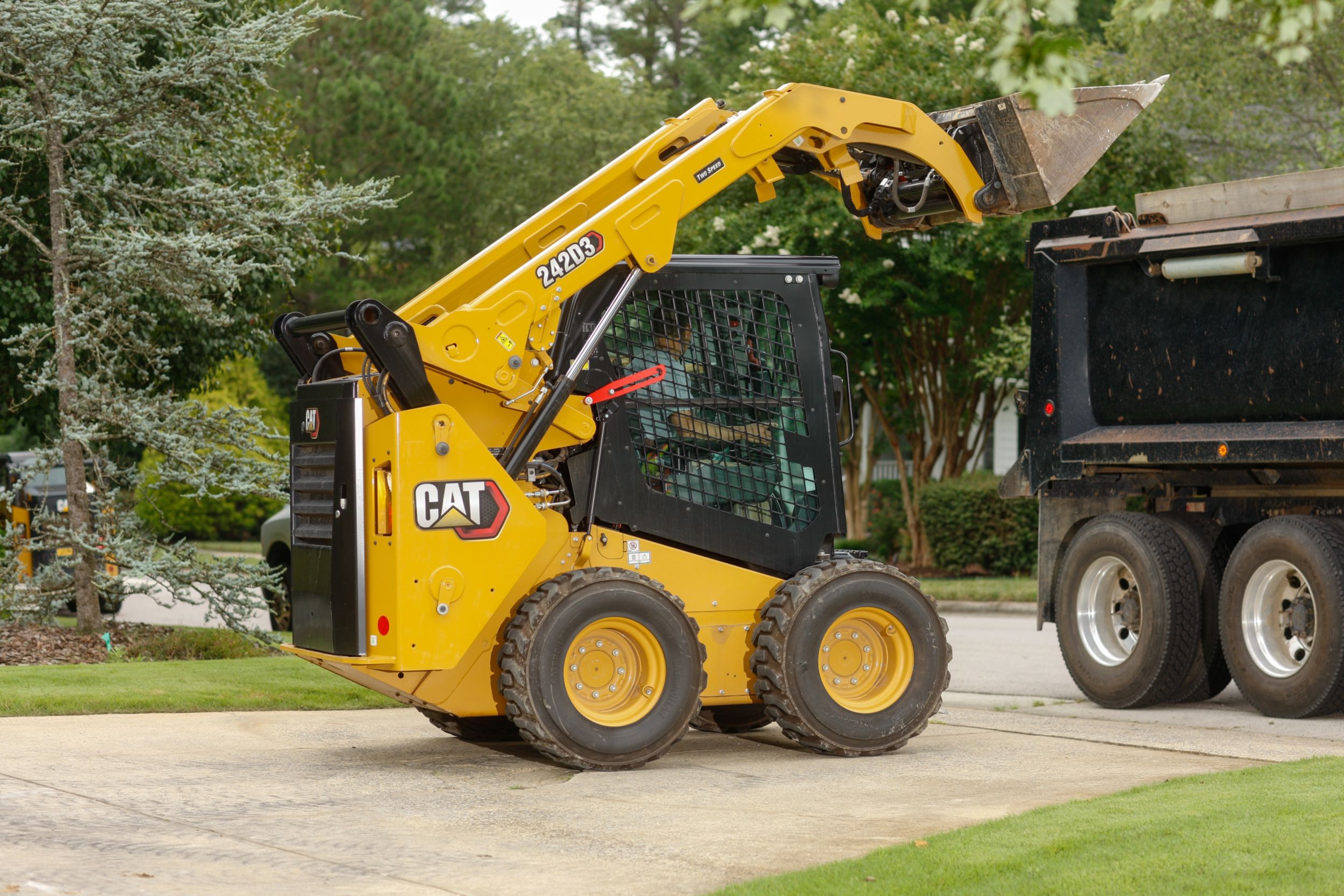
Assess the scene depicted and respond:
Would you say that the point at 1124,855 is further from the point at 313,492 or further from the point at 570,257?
the point at 313,492

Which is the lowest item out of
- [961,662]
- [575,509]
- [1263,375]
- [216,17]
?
[961,662]

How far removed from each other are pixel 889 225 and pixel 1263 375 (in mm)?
2552

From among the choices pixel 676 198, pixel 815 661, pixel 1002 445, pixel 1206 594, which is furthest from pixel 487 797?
pixel 1002 445

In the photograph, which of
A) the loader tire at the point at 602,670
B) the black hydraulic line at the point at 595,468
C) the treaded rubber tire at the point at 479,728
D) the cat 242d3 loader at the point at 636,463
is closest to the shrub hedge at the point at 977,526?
the cat 242d3 loader at the point at 636,463

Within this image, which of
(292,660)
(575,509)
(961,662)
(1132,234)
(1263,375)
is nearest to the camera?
(575,509)

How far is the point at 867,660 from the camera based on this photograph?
8922 millimetres

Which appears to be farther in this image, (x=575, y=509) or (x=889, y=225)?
(x=889, y=225)

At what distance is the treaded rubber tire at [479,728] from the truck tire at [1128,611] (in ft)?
13.4

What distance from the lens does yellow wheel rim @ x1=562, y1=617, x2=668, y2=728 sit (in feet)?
27.0

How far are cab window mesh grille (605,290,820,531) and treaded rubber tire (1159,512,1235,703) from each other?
3191mm

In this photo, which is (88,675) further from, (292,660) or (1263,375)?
(1263,375)

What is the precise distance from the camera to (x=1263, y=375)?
34.0 feet

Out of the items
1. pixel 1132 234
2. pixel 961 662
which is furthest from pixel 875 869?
pixel 961 662

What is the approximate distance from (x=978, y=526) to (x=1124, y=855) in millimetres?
18639
